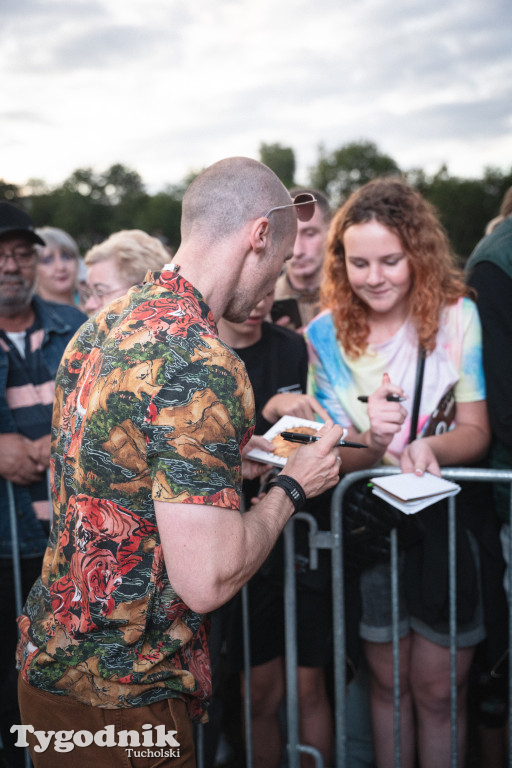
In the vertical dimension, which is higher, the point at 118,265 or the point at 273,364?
the point at 118,265

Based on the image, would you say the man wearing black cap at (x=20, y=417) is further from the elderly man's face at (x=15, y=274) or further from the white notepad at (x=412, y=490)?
the white notepad at (x=412, y=490)

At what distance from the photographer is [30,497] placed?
10.2ft

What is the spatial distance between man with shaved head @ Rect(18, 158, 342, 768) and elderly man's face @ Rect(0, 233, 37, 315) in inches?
65.6

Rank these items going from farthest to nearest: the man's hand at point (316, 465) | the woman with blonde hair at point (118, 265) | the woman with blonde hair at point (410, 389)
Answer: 1. the woman with blonde hair at point (118, 265)
2. the woman with blonde hair at point (410, 389)
3. the man's hand at point (316, 465)

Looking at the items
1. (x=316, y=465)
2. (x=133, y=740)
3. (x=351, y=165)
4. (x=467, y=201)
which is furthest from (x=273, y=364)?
(x=351, y=165)

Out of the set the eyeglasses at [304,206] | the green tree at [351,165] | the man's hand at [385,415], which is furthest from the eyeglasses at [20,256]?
the green tree at [351,165]

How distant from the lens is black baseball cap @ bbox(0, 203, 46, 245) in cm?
342

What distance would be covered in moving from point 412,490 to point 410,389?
62cm

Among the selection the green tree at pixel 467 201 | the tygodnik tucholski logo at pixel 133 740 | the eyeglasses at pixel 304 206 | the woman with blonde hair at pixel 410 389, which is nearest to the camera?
the tygodnik tucholski logo at pixel 133 740

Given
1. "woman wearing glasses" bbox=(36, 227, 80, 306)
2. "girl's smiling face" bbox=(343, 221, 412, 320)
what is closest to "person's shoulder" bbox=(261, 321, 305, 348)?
"girl's smiling face" bbox=(343, 221, 412, 320)

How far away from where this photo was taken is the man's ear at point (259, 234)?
5.92ft

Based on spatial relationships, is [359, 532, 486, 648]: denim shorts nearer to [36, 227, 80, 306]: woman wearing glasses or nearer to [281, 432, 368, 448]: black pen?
[281, 432, 368, 448]: black pen

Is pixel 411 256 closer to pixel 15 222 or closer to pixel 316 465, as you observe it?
pixel 316 465

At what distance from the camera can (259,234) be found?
71.7 inches
